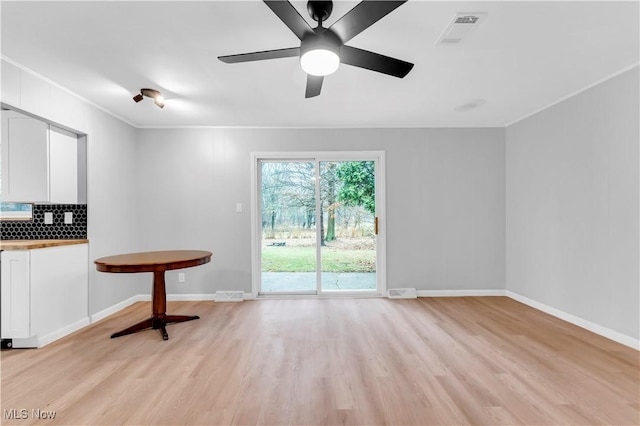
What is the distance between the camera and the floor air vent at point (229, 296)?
4.11m

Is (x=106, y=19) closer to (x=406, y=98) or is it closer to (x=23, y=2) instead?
(x=23, y=2)

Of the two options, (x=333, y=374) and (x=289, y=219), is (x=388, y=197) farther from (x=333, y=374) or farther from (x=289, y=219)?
(x=333, y=374)

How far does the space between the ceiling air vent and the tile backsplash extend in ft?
12.6

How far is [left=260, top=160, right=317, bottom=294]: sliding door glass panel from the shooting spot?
14.3ft

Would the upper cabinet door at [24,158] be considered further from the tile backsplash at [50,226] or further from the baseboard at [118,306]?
the baseboard at [118,306]

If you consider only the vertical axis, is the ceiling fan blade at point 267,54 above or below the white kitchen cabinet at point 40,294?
above

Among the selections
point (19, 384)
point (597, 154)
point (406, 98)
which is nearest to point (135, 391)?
point (19, 384)

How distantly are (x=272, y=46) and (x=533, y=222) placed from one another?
365 centimetres

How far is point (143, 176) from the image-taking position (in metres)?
4.21

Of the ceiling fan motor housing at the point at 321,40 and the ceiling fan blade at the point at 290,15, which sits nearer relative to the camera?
the ceiling fan blade at the point at 290,15

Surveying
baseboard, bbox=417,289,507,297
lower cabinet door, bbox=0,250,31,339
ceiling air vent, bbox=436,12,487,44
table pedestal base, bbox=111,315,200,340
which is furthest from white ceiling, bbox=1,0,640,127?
baseboard, bbox=417,289,507,297

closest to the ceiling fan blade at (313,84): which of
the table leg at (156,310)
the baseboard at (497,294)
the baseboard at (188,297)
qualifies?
the table leg at (156,310)

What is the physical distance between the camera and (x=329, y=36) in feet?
5.43

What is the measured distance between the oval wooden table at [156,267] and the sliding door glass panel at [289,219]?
4.19ft
